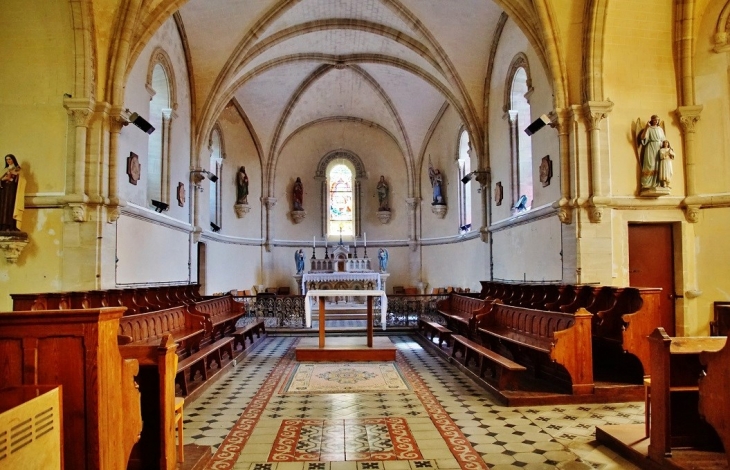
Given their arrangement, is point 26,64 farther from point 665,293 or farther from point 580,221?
point 665,293

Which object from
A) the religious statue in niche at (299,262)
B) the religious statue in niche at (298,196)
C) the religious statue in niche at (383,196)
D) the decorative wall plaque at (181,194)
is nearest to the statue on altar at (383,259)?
the religious statue in niche at (383,196)

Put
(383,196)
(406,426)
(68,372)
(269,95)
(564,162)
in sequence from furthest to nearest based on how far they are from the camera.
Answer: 1. (383,196)
2. (269,95)
3. (564,162)
4. (406,426)
5. (68,372)

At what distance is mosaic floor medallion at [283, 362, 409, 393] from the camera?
25.4ft

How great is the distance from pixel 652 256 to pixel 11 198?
12.1 metres

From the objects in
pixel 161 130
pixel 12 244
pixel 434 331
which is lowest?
pixel 434 331

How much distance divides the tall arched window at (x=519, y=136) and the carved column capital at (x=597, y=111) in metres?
3.33

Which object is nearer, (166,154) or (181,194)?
(166,154)

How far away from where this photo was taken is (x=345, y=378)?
8477mm

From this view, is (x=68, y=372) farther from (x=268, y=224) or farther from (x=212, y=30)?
(x=268, y=224)

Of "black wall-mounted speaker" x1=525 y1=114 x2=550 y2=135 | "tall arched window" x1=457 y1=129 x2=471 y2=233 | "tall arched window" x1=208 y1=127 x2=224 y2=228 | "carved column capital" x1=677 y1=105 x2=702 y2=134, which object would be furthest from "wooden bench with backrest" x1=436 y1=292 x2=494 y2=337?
"tall arched window" x1=208 y1=127 x2=224 y2=228

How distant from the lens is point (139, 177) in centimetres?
1208

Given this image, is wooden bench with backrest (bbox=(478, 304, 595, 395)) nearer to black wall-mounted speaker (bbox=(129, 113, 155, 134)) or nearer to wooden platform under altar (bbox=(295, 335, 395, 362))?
wooden platform under altar (bbox=(295, 335, 395, 362))

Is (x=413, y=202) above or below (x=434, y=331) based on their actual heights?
above

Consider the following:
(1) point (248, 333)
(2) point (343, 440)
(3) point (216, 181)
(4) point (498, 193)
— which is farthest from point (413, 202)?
(2) point (343, 440)
